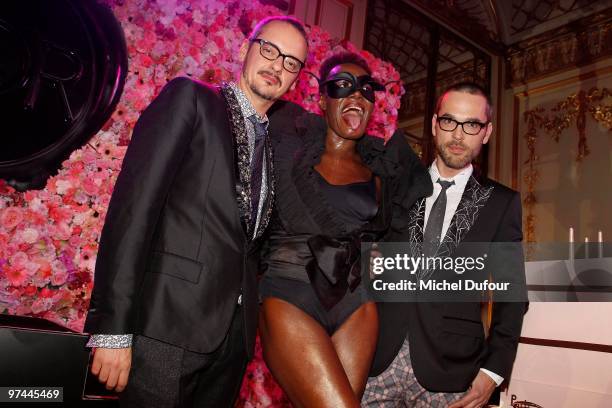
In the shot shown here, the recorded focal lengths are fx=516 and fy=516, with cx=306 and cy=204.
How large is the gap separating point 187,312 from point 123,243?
0.31 metres

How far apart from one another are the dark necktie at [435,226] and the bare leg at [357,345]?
42 cm

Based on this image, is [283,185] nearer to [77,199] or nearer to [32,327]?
[32,327]

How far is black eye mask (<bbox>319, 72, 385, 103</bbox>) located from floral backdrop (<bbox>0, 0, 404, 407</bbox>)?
1600 millimetres

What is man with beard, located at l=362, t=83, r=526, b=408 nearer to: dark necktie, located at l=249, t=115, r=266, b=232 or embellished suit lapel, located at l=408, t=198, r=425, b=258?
Answer: embellished suit lapel, located at l=408, t=198, r=425, b=258

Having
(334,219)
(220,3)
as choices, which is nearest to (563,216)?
(220,3)

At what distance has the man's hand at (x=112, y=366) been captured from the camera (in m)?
1.57

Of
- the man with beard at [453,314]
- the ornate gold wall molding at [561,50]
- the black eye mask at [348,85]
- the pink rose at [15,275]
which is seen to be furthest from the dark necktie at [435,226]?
the ornate gold wall molding at [561,50]

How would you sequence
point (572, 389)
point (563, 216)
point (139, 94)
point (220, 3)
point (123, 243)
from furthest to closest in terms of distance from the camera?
point (563, 216) < point (220, 3) < point (139, 94) < point (572, 389) < point (123, 243)

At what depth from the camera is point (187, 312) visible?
5.55 ft

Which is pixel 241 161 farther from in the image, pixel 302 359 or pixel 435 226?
pixel 435 226

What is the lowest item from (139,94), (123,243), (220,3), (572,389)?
(572,389)

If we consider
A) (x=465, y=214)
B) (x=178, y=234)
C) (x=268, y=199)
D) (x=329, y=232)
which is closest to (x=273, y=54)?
(x=268, y=199)

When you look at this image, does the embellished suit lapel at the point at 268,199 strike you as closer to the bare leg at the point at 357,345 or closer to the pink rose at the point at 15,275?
the bare leg at the point at 357,345

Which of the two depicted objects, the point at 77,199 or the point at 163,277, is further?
the point at 77,199
